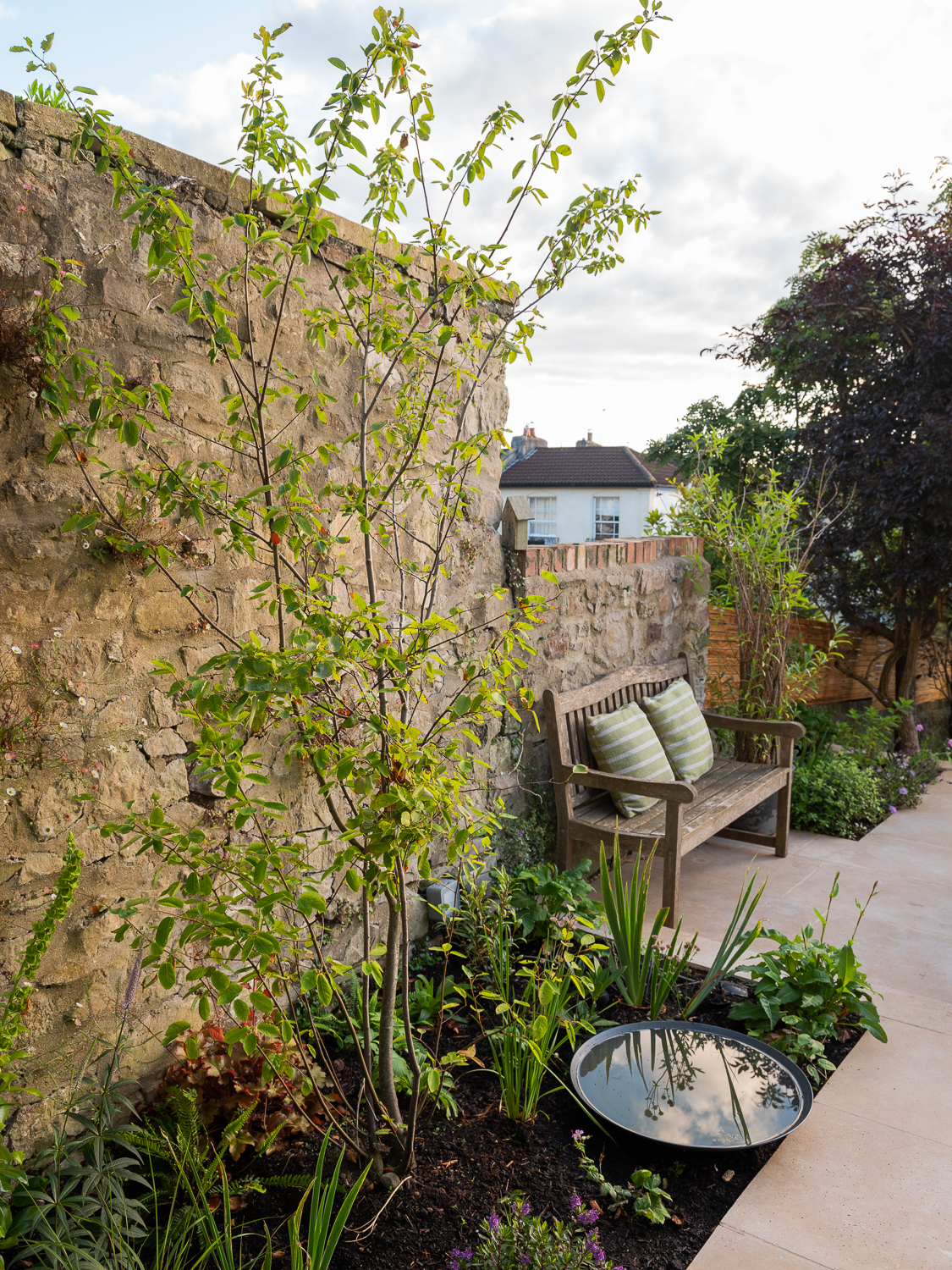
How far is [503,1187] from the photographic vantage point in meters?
1.89

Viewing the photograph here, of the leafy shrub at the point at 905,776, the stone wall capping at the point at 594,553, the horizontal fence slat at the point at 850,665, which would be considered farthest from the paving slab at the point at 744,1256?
the horizontal fence slat at the point at 850,665

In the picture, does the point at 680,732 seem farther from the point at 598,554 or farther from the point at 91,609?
the point at 91,609

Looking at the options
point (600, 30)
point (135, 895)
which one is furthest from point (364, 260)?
point (135, 895)

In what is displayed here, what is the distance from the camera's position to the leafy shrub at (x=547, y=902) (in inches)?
116

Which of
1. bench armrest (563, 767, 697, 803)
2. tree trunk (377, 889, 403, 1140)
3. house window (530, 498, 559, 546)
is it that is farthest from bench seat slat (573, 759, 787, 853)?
house window (530, 498, 559, 546)

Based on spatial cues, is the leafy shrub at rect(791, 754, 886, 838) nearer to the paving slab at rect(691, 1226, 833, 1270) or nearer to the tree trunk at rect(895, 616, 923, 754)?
the tree trunk at rect(895, 616, 923, 754)

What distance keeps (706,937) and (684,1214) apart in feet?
4.80

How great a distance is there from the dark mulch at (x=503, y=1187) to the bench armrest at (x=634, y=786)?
1267 millimetres

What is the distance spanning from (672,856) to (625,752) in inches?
20.5

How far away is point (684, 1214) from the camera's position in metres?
1.87

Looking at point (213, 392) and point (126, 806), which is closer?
point (126, 806)

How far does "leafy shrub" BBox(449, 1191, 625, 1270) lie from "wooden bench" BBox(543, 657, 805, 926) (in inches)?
63.3

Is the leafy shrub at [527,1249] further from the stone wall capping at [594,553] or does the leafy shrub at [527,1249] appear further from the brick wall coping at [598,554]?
the brick wall coping at [598,554]

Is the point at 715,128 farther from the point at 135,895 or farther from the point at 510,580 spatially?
the point at 135,895
